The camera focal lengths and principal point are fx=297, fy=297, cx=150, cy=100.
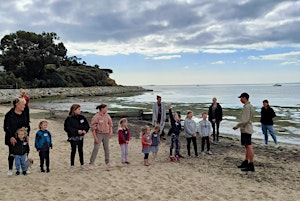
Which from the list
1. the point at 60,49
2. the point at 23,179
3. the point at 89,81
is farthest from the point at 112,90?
the point at 23,179

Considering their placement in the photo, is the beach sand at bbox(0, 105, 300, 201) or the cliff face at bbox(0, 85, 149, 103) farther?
the cliff face at bbox(0, 85, 149, 103)

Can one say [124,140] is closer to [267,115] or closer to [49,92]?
[267,115]

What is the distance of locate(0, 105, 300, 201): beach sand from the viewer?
224 inches

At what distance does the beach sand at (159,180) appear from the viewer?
5.69 m

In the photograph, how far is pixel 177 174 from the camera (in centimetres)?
722

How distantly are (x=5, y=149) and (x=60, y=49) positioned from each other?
66.6 m

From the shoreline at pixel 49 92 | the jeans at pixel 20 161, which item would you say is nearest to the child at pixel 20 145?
the jeans at pixel 20 161

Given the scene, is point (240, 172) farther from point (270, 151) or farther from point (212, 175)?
point (270, 151)

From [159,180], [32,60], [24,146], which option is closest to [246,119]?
[159,180]

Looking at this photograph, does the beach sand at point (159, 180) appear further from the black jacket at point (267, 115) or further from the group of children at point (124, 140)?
the black jacket at point (267, 115)

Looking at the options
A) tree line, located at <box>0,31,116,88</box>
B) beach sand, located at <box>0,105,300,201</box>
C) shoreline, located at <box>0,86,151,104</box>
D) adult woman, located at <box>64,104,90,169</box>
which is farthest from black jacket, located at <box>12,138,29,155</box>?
tree line, located at <box>0,31,116,88</box>

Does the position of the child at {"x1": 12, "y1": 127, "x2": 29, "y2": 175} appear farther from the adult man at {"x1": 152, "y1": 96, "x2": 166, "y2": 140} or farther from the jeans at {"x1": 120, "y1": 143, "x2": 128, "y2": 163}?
the adult man at {"x1": 152, "y1": 96, "x2": 166, "y2": 140}

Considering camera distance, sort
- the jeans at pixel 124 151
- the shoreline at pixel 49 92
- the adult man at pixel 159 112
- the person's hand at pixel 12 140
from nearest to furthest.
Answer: the person's hand at pixel 12 140, the jeans at pixel 124 151, the adult man at pixel 159 112, the shoreline at pixel 49 92

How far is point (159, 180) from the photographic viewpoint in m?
6.66
